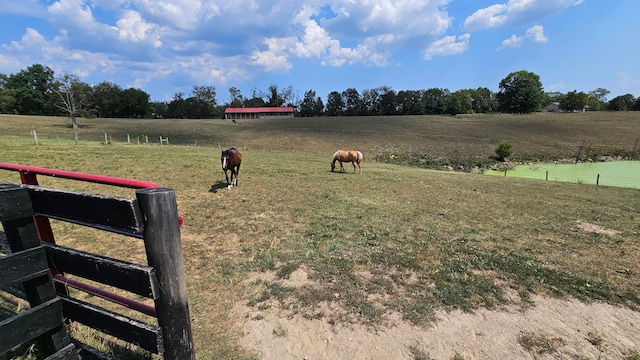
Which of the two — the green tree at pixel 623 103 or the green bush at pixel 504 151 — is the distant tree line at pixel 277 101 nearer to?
the green tree at pixel 623 103

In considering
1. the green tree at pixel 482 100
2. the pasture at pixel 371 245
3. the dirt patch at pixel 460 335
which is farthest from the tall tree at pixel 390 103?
the dirt patch at pixel 460 335

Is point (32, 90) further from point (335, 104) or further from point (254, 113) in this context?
point (335, 104)

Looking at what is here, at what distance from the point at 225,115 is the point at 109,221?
4024 inches

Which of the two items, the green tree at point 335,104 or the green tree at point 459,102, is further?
the green tree at point 335,104

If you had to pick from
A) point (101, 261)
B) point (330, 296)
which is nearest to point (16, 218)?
point (101, 261)

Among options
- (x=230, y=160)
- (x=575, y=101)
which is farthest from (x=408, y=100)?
(x=230, y=160)

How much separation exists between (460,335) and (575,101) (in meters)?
130

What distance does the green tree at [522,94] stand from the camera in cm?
8269

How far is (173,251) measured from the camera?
1.85 m

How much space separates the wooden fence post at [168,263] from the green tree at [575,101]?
131251 millimetres

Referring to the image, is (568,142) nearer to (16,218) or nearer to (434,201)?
(434,201)

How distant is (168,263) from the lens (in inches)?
72.7

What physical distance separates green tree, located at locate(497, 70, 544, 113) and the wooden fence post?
339 feet

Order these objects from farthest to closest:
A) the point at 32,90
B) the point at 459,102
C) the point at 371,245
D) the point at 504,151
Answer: the point at 459,102
the point at 32,90
the point at 504,151
the point at 371,245
